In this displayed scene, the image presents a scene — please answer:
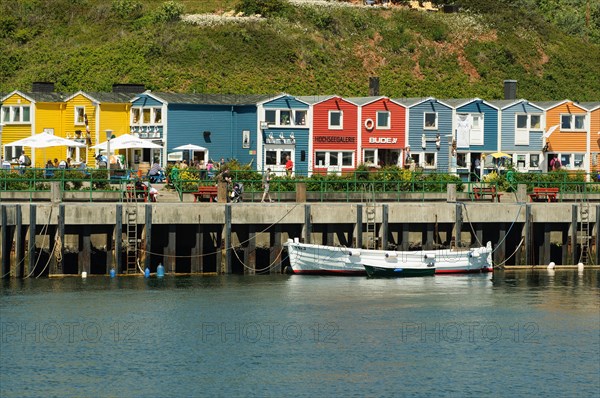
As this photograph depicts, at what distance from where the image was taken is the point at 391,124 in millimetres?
92375

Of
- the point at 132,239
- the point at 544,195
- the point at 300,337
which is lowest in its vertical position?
the point at 300,337

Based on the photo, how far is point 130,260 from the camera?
187 ft

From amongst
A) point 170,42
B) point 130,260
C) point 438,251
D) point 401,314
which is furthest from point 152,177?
point 170,42

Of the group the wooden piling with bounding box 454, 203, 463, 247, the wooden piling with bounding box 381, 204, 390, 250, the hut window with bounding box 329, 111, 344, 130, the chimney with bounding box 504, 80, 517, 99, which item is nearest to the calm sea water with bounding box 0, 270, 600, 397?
the wooden piling with bounding box 381, 204, 390, 250

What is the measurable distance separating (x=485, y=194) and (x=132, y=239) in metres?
21.3

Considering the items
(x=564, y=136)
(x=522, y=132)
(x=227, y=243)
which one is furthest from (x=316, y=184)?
(x=564, y=136)

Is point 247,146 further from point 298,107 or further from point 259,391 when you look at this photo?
point 259,391

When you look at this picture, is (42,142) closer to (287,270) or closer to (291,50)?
(287,270)

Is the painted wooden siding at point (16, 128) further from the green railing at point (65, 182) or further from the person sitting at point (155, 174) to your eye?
the person sitting at point (155, 174)

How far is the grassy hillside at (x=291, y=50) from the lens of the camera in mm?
113875

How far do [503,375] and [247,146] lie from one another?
49181 millimetres

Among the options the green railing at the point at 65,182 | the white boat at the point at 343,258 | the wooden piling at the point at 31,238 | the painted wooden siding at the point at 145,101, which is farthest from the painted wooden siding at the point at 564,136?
the wooden piling at the point at 31,238

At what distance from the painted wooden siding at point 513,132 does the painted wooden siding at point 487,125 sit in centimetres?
62

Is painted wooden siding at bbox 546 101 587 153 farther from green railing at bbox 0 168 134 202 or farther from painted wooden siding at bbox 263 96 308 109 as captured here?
green railing at bbox 0 168 134 202
